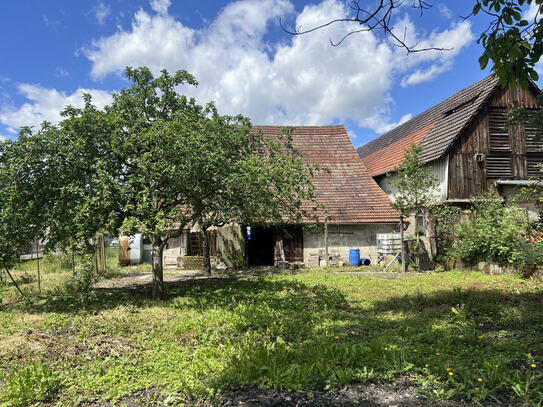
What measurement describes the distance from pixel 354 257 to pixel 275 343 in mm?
11390

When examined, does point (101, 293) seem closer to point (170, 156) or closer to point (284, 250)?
point (170, 156)

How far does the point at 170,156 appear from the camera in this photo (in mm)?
8352

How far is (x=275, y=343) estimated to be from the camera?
5.67m

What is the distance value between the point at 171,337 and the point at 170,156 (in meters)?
4.04

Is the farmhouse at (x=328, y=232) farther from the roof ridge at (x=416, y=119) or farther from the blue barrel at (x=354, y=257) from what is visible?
the roof ridge at (x=416, y=119)

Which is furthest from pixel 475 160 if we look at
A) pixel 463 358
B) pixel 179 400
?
pixel 179 400

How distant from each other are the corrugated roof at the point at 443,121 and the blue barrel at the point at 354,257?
6350mm

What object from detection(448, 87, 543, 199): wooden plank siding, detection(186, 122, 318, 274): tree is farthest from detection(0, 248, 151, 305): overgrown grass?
detection(448, 87, 543, 199): wooden plank siding

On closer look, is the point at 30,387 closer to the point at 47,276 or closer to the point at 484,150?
the point at 47,276

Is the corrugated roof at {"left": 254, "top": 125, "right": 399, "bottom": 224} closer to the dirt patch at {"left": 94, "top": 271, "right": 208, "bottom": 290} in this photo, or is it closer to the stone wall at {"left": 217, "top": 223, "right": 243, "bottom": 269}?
the stone wall at {"left": 217, "top": 223, "right": 243, "bottom": 269}

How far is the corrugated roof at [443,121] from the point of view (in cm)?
1786

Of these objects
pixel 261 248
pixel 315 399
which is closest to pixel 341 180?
pixel 261 248

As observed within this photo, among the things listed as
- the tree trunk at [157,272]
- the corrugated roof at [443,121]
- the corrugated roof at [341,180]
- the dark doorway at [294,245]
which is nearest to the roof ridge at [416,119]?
the corrugated roof at [443,121]

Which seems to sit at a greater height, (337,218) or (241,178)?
Answer: (241,178)
